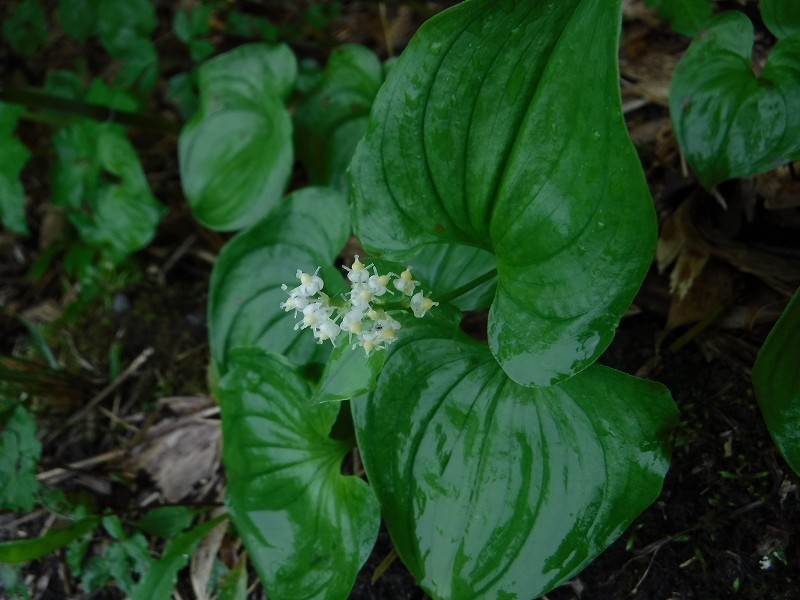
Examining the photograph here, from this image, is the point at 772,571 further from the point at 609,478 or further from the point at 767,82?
the point at 767,82

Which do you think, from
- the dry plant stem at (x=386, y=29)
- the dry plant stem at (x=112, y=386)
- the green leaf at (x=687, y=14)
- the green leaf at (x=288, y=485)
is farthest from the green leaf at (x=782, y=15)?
the dry plant stem at (x=112, y=386)

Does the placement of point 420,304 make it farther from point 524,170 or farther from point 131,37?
point 131,37

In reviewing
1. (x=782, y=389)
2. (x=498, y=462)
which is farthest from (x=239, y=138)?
(x=782, y=389)

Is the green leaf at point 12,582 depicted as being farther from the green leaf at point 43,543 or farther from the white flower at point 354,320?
the white flower at point 354,320

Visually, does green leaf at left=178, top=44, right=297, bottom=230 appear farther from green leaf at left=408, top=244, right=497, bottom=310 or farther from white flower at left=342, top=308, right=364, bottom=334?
white flower at left=342, top=308, right=364, bottom=334

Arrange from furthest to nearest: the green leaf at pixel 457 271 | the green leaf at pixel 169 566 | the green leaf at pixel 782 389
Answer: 1. the green leaf at pixel 169 566
2. the green leaf at pixel 457 271
3. the green leaf at pixel 782 389
